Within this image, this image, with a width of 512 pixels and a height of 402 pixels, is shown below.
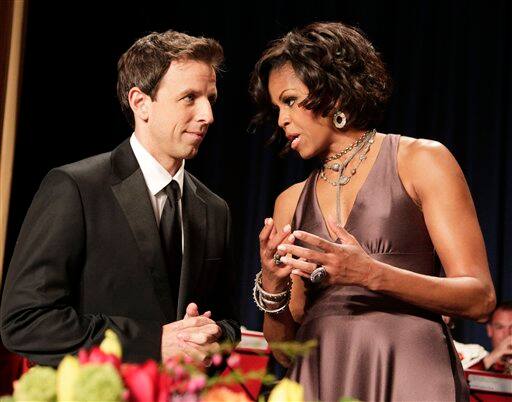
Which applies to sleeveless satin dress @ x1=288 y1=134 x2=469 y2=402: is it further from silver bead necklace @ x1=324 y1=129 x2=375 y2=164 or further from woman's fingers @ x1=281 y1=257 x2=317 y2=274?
woman's fingers @ x1=281 y1=257 x2=317 y2=274

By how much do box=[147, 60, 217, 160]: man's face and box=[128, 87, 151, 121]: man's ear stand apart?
16mm

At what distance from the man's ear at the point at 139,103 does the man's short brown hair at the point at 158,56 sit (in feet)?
0.04

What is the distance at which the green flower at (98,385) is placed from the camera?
0.78m

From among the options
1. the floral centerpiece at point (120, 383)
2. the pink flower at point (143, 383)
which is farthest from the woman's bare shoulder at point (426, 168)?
the pink flower at point (143, 383)

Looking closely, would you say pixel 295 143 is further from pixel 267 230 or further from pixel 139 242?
pixel 139 242

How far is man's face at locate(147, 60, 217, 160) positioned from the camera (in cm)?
186

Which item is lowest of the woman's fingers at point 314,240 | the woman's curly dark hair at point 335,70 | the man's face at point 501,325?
the man's face at point 501,325

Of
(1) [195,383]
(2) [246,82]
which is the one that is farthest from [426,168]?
(2) [246,82]

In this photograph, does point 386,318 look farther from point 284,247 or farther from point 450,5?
point 450,5

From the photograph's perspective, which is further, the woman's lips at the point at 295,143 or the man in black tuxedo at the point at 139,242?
the woman's lips at the point at 295,143

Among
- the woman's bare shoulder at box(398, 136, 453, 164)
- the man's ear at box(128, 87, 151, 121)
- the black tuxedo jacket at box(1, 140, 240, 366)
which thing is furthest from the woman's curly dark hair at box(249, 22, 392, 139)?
the black tuxedo jacket at box(1, 140, 240, 366)

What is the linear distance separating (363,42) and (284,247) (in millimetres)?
643

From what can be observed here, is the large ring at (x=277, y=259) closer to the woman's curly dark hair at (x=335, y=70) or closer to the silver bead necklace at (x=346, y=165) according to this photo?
the silver bead necklace at (x=346, y=165)

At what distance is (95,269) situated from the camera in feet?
5.58
